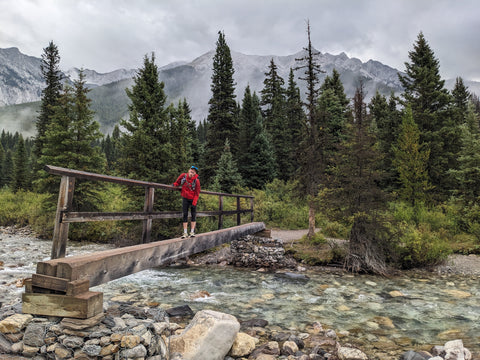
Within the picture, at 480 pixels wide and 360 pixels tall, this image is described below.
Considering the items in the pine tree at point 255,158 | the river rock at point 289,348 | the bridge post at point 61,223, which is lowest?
the river rock at point 289,348

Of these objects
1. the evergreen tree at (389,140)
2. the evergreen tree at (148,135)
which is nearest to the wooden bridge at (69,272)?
the evergreen tree at (148,135)

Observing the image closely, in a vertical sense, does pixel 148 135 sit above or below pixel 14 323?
above

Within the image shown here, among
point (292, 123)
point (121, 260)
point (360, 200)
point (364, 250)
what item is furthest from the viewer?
point (292, 123)

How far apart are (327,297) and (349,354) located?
3.84 meters

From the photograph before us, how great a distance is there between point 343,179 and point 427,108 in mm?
20514

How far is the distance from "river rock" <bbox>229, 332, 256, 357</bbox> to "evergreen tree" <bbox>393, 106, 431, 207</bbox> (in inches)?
818

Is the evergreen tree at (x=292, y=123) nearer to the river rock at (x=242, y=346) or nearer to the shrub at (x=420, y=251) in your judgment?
the shrub at (x=420, y=251)

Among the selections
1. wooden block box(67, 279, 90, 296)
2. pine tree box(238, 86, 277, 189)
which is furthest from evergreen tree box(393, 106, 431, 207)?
wooden block box(67, 279, 90, 296)

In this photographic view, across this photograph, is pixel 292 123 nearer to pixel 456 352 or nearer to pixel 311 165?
pixel 311 165

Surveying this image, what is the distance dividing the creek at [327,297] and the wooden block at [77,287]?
3.49 feet

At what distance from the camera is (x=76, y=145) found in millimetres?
17234

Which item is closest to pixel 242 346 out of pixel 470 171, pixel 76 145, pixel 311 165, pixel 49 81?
pixel 311 165

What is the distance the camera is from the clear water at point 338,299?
19.8 ft

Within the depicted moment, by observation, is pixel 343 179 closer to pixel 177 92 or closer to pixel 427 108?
pixel 427 108
